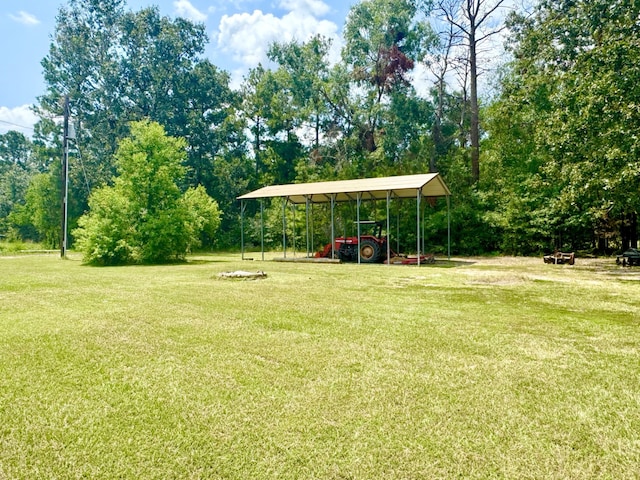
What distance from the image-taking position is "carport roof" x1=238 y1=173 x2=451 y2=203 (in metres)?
12.0

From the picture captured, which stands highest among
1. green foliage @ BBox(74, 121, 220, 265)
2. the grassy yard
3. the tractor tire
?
green foliage @ BBox(74, 121, 220, 265)

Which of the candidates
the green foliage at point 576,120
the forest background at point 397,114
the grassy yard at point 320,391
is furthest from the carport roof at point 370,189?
the grassy yard at point 320,391

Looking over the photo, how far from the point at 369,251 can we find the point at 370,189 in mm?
Result: 2155

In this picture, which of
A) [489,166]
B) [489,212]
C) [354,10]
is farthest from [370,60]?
[489,212]

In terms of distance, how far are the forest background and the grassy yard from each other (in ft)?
23.5

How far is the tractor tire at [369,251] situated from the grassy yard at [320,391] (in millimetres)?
7456

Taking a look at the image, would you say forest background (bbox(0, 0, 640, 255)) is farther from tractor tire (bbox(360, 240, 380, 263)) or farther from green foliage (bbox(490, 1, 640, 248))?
tractor tire (bbox(360, 240, 380, 263))

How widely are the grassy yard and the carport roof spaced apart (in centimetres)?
716

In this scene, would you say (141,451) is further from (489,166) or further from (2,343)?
(489,166)

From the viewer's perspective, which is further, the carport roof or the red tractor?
the red tractor

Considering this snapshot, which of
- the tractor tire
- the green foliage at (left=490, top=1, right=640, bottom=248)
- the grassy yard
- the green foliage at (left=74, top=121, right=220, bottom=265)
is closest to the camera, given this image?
the grassy yard

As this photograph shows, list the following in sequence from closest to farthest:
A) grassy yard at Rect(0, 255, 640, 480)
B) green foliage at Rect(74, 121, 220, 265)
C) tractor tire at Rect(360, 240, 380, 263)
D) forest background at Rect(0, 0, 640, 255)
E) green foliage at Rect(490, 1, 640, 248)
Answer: grassy yard at Rect(0, 255, 640, 480), green foliage at Rect(490, 1, 640, 248), forest background at Rect(0, 0, 640, 255), tractor tire at Rect(360, 240, 380, 263), green foliage at Rect(74, 121, 220, 265)

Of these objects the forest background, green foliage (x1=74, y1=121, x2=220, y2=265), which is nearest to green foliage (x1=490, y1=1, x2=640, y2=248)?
the forest background

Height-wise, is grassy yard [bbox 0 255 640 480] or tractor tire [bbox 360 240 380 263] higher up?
tractor tire [bbox 360 240 380 263]
